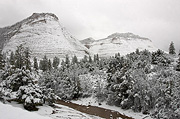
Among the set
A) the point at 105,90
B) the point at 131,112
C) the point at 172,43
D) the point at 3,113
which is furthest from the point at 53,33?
the point at 3,113

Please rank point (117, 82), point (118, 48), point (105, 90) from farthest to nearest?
point (118, 48)
point (105, 90)
point (117, 82)

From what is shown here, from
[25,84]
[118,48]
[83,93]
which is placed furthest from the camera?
[118,48]

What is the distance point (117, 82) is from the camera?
1007 inches

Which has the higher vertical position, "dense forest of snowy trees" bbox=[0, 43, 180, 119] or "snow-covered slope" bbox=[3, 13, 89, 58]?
"snow-covered slope" bbox=[3, 13, 89, 58]

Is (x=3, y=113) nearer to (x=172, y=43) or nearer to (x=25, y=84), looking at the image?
(x=25, y=84)

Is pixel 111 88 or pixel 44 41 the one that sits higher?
pixel 44 41

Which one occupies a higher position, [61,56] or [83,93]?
[61,56]

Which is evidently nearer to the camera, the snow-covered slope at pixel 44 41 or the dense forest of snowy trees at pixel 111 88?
the dense forest of snowy trees at pixel 111 88

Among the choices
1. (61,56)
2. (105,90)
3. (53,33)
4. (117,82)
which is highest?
(53,33)

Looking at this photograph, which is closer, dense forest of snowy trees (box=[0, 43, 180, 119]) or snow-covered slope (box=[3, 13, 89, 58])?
dense forest of snowy trees (box=[0, 43, 180, 119])

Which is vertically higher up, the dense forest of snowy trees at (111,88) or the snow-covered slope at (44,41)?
the snow-covered slope at (44,41)

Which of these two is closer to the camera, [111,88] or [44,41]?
[111,88]

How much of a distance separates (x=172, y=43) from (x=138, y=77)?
43893mm

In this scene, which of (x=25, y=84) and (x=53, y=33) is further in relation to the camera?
(x=53, y=33)
